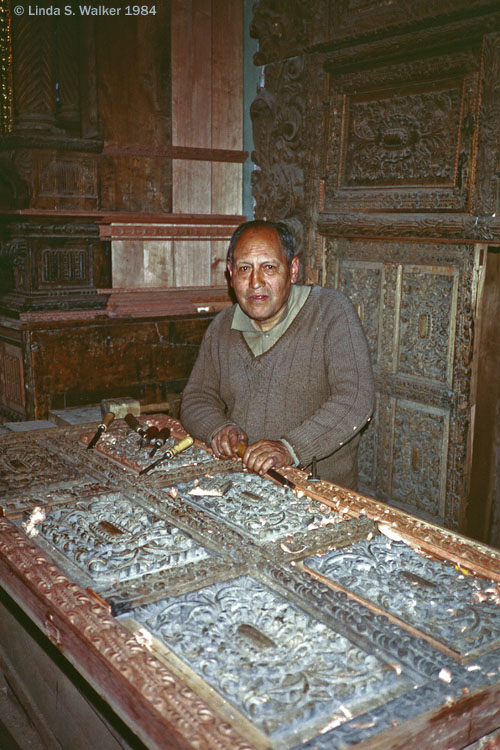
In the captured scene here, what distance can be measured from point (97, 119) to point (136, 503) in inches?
117

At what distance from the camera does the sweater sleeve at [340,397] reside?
275 centimetres

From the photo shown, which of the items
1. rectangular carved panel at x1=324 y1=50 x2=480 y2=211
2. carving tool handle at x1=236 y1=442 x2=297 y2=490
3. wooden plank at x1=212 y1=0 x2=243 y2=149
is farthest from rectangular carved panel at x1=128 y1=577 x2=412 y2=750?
wooden plank at x1=212 y1=0 x2=243 y2=149

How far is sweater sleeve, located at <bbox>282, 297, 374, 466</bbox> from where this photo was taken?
275 centimetres

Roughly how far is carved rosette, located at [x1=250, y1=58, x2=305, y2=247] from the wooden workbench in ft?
8.41

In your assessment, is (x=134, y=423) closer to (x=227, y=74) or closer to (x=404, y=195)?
(x=404, y=195)

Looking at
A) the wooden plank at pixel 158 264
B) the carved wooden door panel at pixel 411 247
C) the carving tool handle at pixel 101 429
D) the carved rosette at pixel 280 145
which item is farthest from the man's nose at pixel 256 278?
the wooden plank at pixel 158 264

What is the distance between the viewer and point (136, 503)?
2.25 m

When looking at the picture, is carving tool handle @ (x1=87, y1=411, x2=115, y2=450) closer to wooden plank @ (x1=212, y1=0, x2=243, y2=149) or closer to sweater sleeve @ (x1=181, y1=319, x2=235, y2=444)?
sweater sleeve @ (x1=181, y1=319, x2=235, y2=444)

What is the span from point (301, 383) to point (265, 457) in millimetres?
627

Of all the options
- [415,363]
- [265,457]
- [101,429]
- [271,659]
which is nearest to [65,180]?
[101,429]

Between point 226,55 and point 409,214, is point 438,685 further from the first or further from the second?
point 226,55

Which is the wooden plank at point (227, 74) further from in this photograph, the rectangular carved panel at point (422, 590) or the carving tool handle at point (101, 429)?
the rectangular carved panel at point (422, 590)

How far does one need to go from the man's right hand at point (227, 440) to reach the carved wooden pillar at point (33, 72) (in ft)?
8.16

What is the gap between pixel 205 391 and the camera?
10.6 ft
